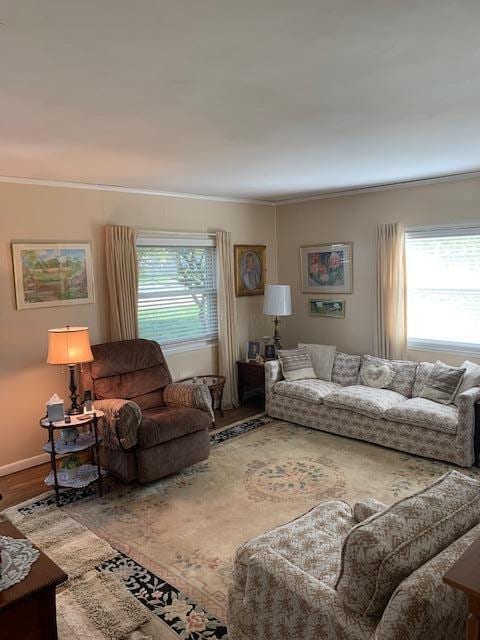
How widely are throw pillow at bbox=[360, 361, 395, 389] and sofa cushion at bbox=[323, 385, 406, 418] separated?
8 cm

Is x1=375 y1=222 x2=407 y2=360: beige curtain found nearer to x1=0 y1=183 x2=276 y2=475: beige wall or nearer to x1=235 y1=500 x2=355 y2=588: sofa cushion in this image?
x1=0 y1=183 x2=276 y2=475: beige wall

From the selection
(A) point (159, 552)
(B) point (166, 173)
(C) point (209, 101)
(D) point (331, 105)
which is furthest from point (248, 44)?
(A) point (159, 552)

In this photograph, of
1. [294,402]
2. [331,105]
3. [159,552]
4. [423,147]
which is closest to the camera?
[331,105]

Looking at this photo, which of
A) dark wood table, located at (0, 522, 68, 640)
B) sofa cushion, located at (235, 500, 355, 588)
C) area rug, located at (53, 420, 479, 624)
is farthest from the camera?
area rug, located at (53, 420, 479, 624)

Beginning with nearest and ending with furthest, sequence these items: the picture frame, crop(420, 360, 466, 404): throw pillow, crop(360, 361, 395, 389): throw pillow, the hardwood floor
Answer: the hardwood floor
crop(420, 360, 466, 404): throw pillow
crop(360, 361, 395, 389): throw pillow
the picture frame

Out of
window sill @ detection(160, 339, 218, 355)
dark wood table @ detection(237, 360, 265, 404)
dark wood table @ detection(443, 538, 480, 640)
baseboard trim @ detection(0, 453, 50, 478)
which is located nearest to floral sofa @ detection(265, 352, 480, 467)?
dark wood table @ detection(237, 360, 265, 404)

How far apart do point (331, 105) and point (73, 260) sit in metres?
2.88

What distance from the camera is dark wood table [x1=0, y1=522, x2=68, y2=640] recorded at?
1901 mm

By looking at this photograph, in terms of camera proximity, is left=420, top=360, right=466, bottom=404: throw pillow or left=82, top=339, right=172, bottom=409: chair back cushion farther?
left=420, top=360, right=466, bottom=404: throw pillow

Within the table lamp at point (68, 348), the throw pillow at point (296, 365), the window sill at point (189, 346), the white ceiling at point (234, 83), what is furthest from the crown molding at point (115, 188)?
the throw pillow at point (296, 365)

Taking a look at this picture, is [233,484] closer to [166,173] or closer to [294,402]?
[294,402]

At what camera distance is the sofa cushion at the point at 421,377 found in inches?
186

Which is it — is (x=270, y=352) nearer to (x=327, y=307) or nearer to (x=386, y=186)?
(x=327, y=307)

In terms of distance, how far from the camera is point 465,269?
4.83m
